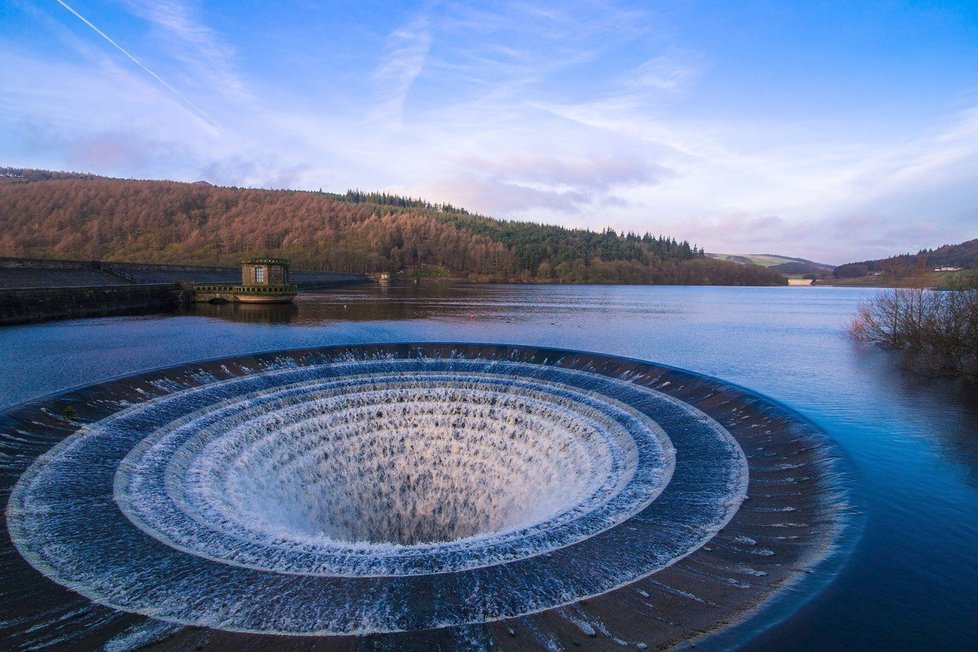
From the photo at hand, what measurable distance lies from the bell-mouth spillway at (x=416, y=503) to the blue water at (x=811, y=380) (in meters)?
0.96

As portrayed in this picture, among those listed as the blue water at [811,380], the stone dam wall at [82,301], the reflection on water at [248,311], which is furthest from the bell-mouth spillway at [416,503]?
the stone dam wall at [82,301]

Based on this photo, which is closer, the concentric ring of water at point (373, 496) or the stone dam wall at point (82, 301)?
the concentric ring of water at point (373, 496)

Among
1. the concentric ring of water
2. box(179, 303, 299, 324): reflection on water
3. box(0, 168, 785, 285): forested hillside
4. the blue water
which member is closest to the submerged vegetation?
the blue water

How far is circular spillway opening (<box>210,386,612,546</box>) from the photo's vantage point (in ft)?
43.6

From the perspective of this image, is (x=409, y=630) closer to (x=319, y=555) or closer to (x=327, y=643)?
(x=327, y=643)

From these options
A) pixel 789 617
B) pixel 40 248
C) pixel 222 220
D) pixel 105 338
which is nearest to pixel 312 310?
pixel 105 338

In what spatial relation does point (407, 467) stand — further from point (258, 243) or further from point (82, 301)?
point (258, 243)

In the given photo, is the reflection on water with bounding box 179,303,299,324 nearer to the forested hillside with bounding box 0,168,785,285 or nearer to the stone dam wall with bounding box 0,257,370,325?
the stone dam wall with bounding box 0,257,370,325

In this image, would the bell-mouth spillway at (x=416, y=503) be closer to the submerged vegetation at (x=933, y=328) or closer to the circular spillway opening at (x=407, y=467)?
the circular spillway opening at (x=407, y=467)

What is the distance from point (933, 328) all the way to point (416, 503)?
28.3 metres

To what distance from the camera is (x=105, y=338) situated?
32.2 meters

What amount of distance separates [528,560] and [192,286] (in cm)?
6892

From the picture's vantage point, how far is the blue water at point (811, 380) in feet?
23.0

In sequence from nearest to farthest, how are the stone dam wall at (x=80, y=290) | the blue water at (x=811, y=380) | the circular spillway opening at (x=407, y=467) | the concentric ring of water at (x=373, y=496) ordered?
the blue water at (x=811, y=380), the concentric ring of water at (x=373, y=496), the circular spillway opening at (x=407, y=467), the stone dam wall at (x=80, y=290)
